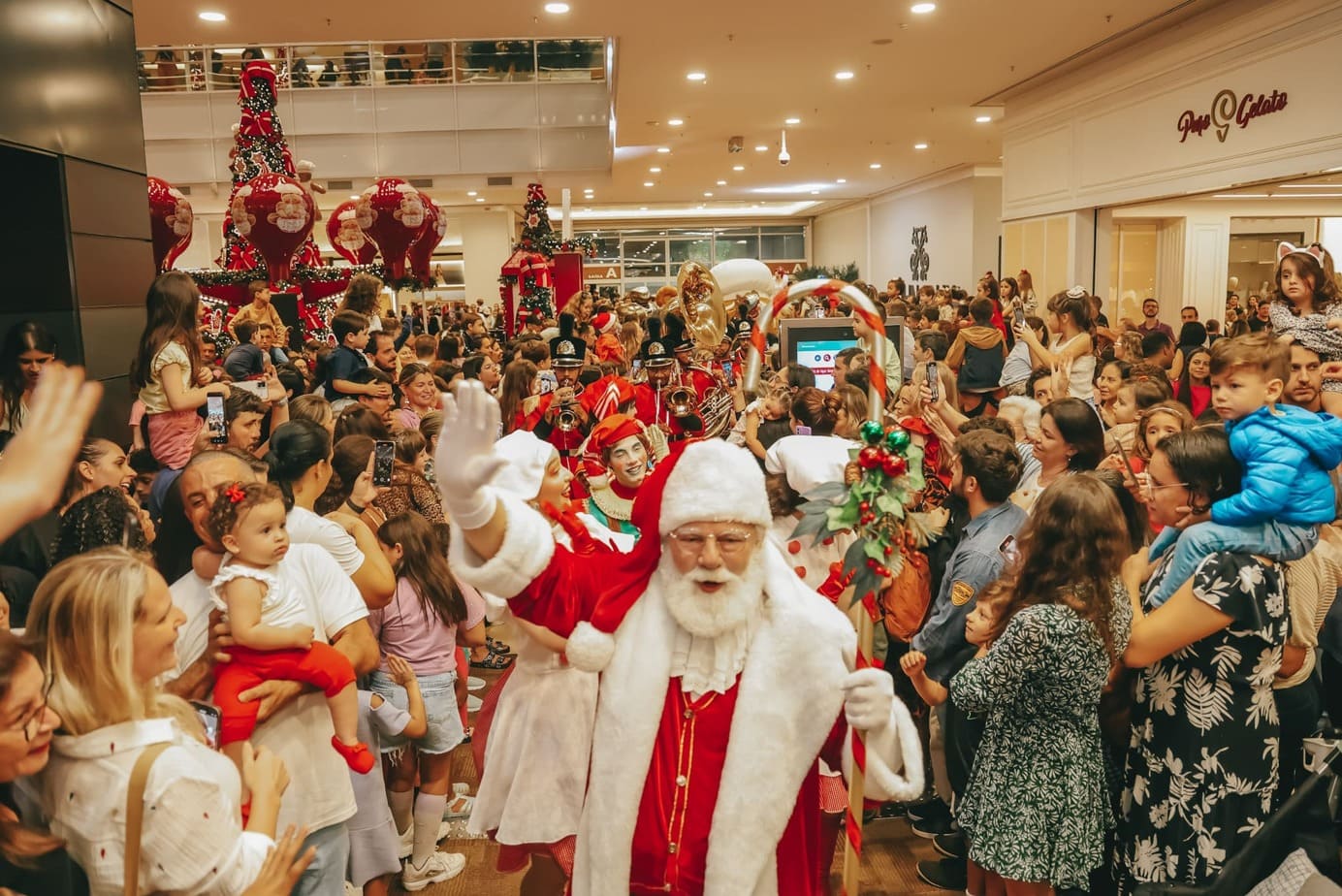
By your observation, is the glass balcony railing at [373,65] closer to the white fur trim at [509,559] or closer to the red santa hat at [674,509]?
the red santa hat at [674,509]

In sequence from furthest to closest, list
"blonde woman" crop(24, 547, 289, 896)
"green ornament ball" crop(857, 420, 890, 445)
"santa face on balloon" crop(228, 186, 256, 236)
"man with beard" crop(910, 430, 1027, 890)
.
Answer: "santa face on balloon" crop(228, 186, 256, 236)
"man with beard" crop(910, 430, 1027, 890)
"green ornament ball" crop(857, 420, 890, 445)
"blonde woman" crop(24, 547, 289, 896)

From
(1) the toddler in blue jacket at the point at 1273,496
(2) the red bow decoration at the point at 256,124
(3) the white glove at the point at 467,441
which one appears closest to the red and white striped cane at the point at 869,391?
(3) the white glove at the point at 467,441

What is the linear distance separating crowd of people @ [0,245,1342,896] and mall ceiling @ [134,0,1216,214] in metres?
5.98

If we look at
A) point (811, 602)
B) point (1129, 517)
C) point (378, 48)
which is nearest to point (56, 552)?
point (811, 602)

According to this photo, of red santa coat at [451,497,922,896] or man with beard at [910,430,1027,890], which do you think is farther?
man with beard at [910,430,1027,890]

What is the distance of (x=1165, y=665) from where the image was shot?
8.48ft

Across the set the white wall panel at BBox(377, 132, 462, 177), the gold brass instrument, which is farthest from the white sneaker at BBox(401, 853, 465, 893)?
the white wall panel at BBox(377, 132, 462, 177)

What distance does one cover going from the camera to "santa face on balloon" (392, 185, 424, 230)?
8922mm

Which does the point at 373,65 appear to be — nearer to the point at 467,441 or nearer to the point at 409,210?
the point at 409,210

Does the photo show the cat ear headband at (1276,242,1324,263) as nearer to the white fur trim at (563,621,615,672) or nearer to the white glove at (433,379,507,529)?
the white fur trim at (563,621,615,672)

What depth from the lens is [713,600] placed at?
2.02 m

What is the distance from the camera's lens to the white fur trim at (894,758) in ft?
6.21

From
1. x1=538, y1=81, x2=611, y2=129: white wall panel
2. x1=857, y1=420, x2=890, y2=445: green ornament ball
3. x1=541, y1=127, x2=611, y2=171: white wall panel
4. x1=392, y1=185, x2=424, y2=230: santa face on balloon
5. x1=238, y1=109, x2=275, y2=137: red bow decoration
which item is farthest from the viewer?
x1=541, y1=127, x2=611, y2=171: white wall panel

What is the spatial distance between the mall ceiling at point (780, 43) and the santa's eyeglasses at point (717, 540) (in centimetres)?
758
